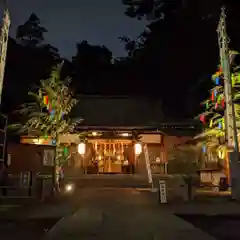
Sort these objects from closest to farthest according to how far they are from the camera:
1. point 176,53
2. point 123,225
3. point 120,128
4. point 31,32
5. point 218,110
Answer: point 123,225
point 218,110
point 120,128
point 176,53
point 31,32

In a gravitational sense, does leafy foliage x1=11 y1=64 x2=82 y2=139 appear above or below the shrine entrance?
above

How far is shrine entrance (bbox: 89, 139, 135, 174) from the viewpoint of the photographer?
28.7 m

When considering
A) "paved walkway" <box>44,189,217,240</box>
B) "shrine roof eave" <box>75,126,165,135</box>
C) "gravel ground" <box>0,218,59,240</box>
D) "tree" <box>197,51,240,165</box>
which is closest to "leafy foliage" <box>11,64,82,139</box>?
"tree" <box>197,51,240,165</box>

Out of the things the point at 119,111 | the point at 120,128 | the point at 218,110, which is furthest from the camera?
the point at 119,111

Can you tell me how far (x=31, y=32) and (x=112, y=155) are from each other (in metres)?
33.6

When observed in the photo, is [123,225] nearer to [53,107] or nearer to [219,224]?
[219,224]

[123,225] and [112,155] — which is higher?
[112,155]

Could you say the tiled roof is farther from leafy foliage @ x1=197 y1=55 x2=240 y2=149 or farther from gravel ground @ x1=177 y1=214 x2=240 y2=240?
gravel ground @ x1=177 y1=214 x2=240 y2=240

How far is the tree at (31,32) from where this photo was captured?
54.4 meters

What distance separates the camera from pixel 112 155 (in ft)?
95.0

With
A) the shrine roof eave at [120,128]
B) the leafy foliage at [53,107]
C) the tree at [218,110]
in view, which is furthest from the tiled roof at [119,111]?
the tree at [218,110]

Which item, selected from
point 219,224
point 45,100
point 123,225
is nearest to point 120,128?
point 45,100

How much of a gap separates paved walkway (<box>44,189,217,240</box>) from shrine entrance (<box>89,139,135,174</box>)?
16.9 metres

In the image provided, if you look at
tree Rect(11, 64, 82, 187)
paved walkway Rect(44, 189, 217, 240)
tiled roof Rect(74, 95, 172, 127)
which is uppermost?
tiled roof Rect(74, 95, 172, 127)
